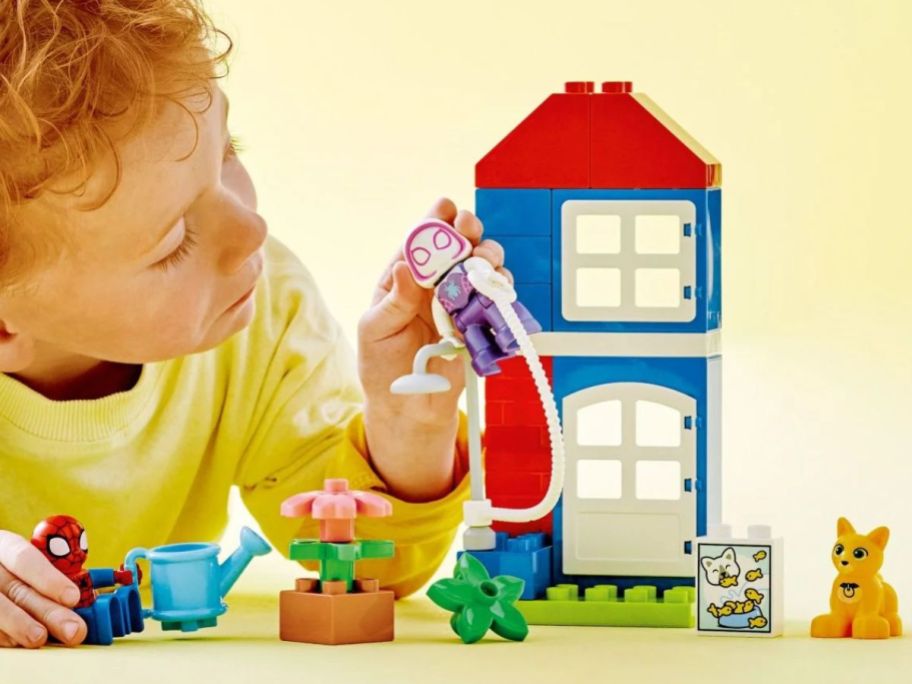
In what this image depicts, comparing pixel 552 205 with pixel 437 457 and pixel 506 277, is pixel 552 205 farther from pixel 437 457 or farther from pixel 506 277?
pixel 437 457

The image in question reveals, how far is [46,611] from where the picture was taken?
1.17m

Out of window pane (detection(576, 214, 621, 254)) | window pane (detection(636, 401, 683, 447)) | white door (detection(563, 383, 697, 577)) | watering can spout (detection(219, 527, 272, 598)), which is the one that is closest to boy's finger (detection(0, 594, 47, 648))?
watering can spout (detection(219, 527, 272, 598))

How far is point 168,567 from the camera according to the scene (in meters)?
1.20

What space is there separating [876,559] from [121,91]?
544 mm

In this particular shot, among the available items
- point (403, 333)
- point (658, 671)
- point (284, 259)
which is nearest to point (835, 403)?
point (284, 259)

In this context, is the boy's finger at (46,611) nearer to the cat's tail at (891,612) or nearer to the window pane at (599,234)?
the cat's tail at (891,612)

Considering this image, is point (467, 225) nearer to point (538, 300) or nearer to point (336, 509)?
point (538, 300)

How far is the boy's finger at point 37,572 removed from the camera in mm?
1162

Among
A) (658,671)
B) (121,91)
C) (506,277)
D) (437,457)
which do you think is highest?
(121,91)

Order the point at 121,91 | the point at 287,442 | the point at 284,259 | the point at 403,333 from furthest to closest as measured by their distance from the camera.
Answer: the point at 284,259 < the point at 287,442 < the point at 403,333 < the point at 121,91

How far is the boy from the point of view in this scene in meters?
1.17

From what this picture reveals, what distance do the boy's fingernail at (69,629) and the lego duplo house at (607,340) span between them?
0.85 feet

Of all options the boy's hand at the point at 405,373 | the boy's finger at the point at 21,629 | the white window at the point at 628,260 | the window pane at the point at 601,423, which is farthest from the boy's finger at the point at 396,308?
the window pane at the point at 601,423

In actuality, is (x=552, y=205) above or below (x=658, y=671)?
above
